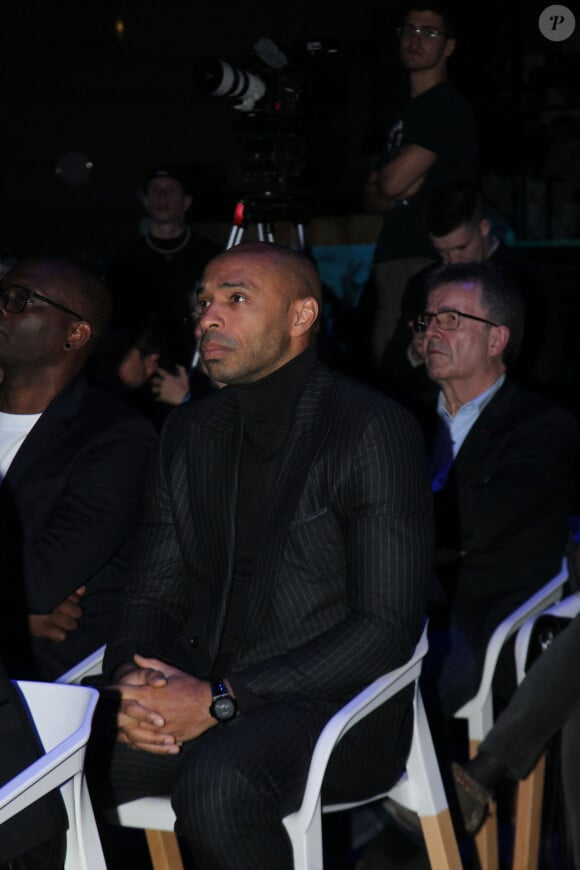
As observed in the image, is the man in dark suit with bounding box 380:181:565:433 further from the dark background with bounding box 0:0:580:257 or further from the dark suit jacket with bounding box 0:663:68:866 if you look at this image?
the dark background with bounding box 0:0:580:257

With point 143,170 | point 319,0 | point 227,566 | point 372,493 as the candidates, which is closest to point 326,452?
point 372,493

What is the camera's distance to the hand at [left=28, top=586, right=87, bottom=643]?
2371 millimetres

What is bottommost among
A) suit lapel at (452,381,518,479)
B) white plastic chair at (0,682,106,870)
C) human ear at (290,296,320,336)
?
white plastic chair at (0,682,106,870)

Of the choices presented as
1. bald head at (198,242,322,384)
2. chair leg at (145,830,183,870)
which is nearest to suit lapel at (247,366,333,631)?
bald head at (198,242,322,384)

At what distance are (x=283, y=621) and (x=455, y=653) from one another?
0.65 meters

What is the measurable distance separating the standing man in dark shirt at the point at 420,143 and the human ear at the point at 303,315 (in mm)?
1927

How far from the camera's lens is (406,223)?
4.12 metres

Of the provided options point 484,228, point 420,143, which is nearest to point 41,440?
point 484,228

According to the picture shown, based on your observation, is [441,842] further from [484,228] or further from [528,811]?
[484,228]

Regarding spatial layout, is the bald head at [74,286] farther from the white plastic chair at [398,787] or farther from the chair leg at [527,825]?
the chair leg at [527,825]

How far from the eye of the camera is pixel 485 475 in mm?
2816

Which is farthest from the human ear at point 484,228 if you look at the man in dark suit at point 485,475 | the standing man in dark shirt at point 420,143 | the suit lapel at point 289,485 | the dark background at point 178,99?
the dark background at point 178,99

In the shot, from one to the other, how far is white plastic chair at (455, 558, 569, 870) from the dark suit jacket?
1203 mm

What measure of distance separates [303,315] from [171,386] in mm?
1428
